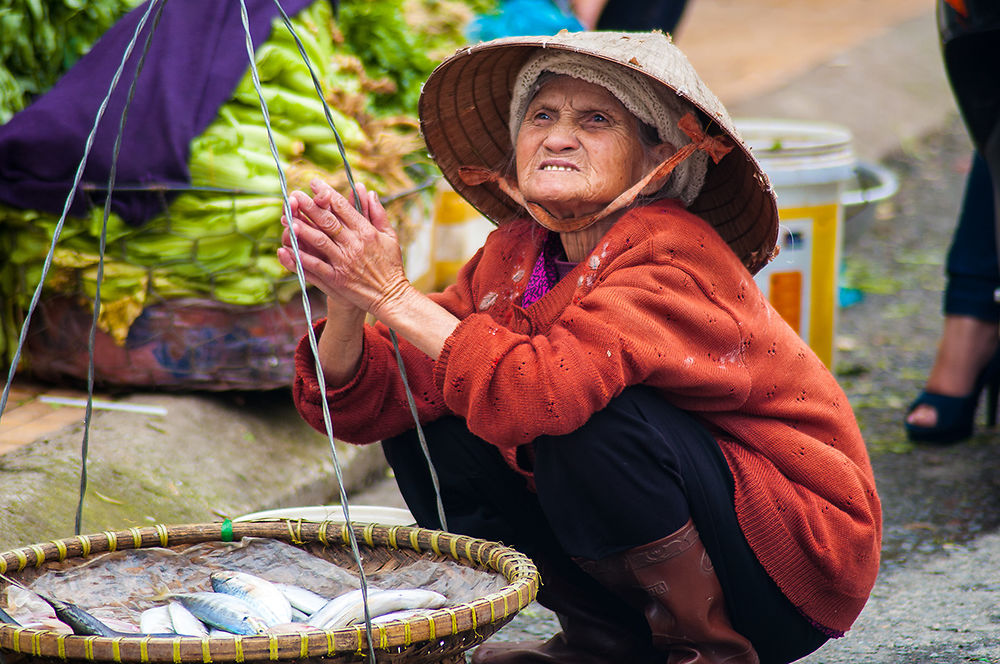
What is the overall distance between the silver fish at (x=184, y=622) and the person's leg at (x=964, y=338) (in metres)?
2.46

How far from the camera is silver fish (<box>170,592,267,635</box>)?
5.47 feet

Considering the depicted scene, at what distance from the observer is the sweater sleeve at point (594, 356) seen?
1691mm

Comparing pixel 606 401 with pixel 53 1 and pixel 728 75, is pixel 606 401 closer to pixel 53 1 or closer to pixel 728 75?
pixel 53 1

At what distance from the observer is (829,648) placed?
7.47 feet

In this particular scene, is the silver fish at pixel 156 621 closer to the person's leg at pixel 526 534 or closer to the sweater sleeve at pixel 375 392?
the sweater sleeve at pixel 375 392

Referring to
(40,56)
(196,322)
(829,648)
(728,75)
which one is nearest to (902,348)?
(829,648)

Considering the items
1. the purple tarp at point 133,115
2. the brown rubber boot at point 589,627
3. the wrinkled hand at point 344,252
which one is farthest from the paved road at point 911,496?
the purple tarp at point 133,115

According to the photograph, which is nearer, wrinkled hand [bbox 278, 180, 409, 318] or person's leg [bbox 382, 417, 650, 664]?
wrinkled hand [bbox 278, 180, 409, 318]

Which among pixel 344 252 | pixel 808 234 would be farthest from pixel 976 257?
pixel 344 252

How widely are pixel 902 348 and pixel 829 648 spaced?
2.44 meters

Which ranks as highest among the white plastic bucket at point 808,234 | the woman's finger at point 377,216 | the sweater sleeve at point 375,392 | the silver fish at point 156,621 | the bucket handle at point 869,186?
the woman's finger at point 377,216

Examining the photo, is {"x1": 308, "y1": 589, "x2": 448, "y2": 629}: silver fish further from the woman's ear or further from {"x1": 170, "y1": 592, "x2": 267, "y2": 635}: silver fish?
the woman's ear

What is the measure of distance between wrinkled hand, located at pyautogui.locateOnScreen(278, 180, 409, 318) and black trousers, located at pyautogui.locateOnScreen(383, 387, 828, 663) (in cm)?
35

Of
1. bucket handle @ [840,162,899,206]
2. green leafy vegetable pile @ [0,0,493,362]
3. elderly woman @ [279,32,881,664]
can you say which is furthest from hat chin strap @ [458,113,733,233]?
bucket handle @ [840,162,899,206]
